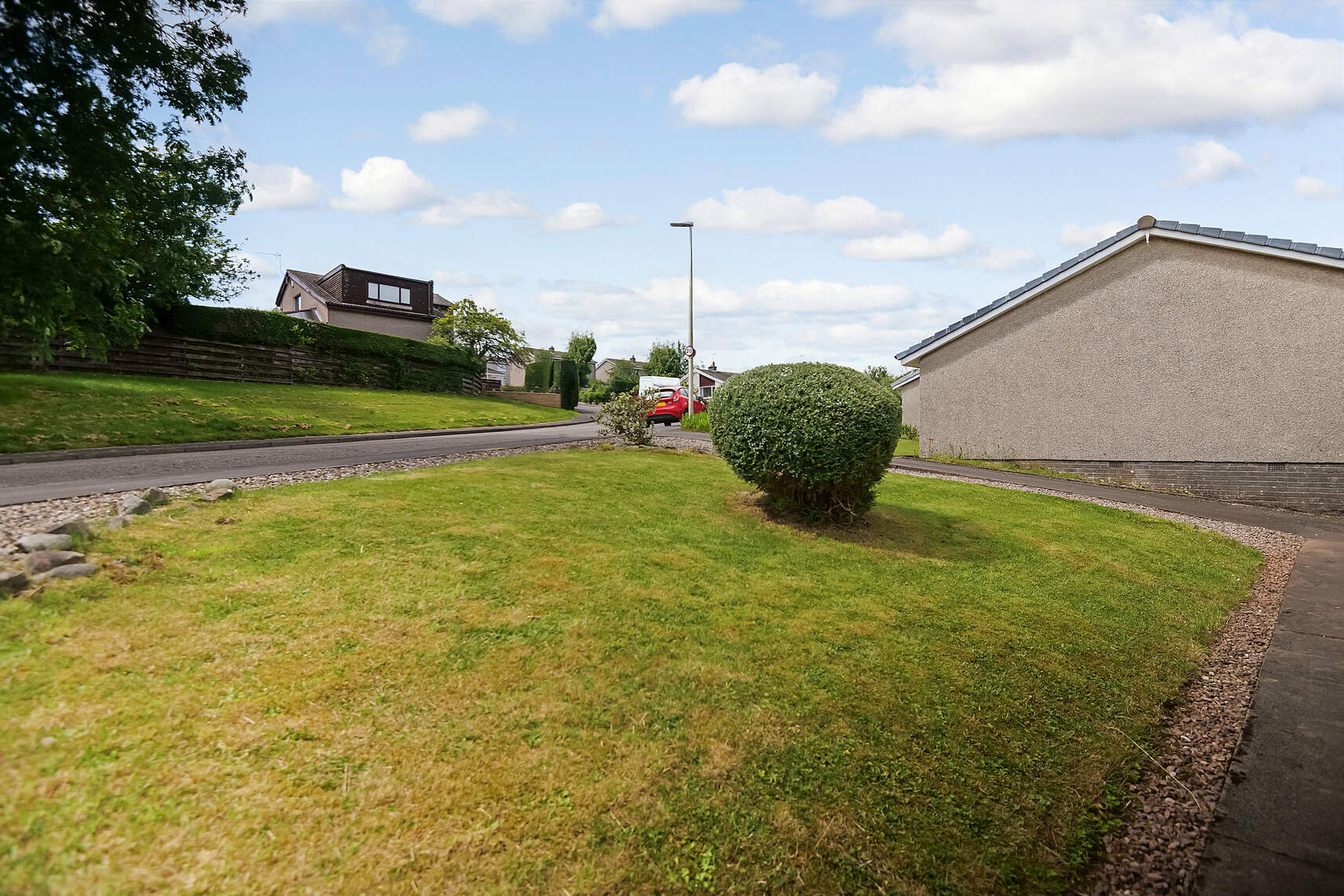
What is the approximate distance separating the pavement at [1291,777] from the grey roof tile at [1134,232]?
1148cm

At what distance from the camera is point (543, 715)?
3939 millimetres

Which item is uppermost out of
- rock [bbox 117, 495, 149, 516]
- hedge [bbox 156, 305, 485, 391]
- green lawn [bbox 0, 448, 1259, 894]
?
hedge [bbox 156, 305, 485, 391]

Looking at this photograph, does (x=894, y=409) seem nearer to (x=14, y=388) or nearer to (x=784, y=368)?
(x=784, y=368)

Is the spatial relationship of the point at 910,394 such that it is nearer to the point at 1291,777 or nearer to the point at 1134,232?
the point at 1134,232

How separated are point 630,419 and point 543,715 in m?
14.0

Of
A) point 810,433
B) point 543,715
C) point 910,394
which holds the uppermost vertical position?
point 910,394

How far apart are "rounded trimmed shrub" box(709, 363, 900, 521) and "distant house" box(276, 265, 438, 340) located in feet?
140

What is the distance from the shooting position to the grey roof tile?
15479 millimetres

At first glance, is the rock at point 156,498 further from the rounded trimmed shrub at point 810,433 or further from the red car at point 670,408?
the red car at point 670,408

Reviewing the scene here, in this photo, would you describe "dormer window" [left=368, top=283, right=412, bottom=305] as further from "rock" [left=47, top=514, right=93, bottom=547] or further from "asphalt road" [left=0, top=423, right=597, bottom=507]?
"rock" [left=47, top=514, right=93, bottom=547]

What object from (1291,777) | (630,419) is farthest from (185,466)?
(1291,777)

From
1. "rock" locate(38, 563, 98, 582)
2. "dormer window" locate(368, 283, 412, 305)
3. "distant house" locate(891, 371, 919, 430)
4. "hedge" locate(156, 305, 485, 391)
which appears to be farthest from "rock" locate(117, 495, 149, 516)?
"dormer window" locate(368, 283, 412, 305)

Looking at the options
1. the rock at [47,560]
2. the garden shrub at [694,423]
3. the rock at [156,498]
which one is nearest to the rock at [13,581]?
the rock at [47,560]

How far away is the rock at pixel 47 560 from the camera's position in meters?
4.91
